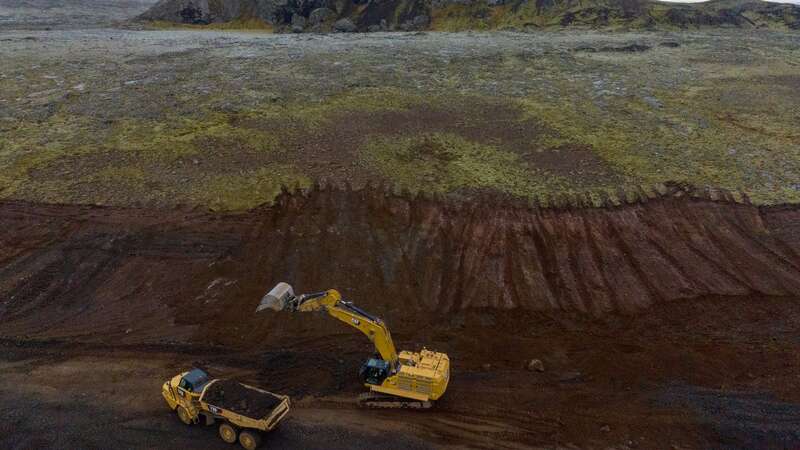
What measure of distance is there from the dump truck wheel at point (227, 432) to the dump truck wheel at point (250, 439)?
0.87ft

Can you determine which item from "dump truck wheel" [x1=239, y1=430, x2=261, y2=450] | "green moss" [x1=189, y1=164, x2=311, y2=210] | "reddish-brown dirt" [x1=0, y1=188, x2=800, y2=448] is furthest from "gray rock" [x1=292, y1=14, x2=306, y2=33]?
"dump truck wheel" [x1=239, y1=430, x2=261, y2=450]

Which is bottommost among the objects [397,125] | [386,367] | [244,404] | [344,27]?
[244,404]

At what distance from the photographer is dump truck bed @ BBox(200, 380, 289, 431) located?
1180 cm

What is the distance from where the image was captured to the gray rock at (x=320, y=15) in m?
70.1

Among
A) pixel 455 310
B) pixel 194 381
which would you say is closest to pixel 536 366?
pixel 455 310

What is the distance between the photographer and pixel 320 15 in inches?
2763

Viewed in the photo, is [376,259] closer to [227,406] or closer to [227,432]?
[227,406]

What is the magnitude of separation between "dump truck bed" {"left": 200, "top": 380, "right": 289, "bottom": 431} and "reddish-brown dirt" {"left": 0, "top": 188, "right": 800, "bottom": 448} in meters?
Result: 0.89

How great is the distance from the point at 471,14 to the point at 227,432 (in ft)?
209

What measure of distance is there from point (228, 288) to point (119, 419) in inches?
233

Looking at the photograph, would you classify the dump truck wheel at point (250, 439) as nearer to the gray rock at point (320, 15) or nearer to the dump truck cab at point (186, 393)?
the dump truck cab at point (186, 393)

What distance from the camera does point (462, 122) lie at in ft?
96.4

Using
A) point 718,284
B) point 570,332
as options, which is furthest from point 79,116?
point 718,284

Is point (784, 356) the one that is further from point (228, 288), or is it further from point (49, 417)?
point (49, 417)
